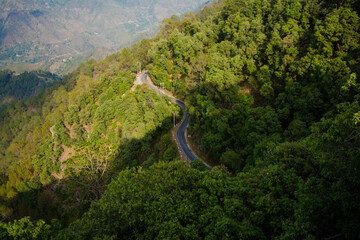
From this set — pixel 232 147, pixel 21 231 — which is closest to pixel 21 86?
pixel 232 147

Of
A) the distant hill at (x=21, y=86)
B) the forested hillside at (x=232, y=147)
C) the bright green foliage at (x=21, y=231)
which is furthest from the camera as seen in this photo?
the distant hill at (x=21, y=86)

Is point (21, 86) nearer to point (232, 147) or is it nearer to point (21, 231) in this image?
point (232, 147)

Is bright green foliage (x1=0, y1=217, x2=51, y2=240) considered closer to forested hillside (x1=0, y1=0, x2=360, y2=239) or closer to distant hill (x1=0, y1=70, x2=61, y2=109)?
forested hillside (x1=0, y1=0, x2=360, y2=239)

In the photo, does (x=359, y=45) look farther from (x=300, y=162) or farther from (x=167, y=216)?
(x=167, y=216)

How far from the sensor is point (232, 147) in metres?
29.9

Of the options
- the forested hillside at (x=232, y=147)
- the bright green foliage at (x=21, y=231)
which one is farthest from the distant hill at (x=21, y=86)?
the bright green foliage at (x=21, y=231)

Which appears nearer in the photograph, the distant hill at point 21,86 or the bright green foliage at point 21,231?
the bright green foliage at point 21,231

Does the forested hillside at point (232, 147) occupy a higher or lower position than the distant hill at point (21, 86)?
lower

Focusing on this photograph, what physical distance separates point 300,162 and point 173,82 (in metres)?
41.1

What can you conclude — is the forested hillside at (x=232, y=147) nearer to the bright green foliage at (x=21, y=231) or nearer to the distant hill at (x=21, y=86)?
the bright green foliage at (x=21, y=231)

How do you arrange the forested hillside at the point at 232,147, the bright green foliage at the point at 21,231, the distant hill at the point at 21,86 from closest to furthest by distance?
the forested hillside at the point at 232,147, the bright green foliage at the point at 21,231, the distant hill at the point at 21,86

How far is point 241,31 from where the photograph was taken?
131 feet

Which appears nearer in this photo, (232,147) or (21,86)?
(232,147)

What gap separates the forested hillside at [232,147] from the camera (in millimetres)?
10742
